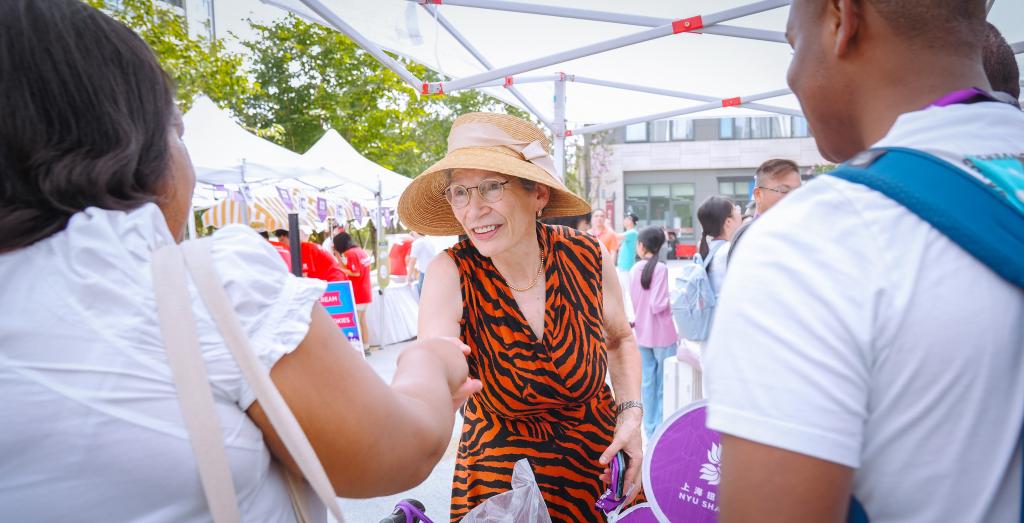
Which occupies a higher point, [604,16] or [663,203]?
[604,16]

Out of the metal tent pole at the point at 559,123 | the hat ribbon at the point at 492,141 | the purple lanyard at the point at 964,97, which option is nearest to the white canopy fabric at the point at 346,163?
the metal tent pole at the point at 559,123

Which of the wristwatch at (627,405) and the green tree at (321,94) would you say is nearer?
the wristwatch at (627,405)

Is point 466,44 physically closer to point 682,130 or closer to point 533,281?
point 533,281

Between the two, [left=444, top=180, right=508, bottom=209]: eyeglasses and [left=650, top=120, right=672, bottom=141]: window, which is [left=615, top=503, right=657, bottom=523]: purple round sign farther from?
[left=650, top=120, right=672, bottom=141]: window

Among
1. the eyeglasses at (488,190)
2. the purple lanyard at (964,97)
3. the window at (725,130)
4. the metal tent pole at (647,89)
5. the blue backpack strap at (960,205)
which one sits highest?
the window at (725,130)

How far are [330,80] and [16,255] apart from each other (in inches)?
715

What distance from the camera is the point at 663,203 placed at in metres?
32.8

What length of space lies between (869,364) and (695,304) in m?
3.47

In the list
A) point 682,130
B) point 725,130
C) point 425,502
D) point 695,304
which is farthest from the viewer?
point 682,130

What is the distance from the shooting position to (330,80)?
686 inches

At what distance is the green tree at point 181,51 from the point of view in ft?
31.6

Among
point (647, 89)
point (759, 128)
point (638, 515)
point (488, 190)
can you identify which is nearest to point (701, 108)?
point (647, 89)

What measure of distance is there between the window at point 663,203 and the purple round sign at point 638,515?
1224 inches

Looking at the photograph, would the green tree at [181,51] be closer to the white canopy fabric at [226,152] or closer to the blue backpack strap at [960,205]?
the white canopy fabric at [226,152]
